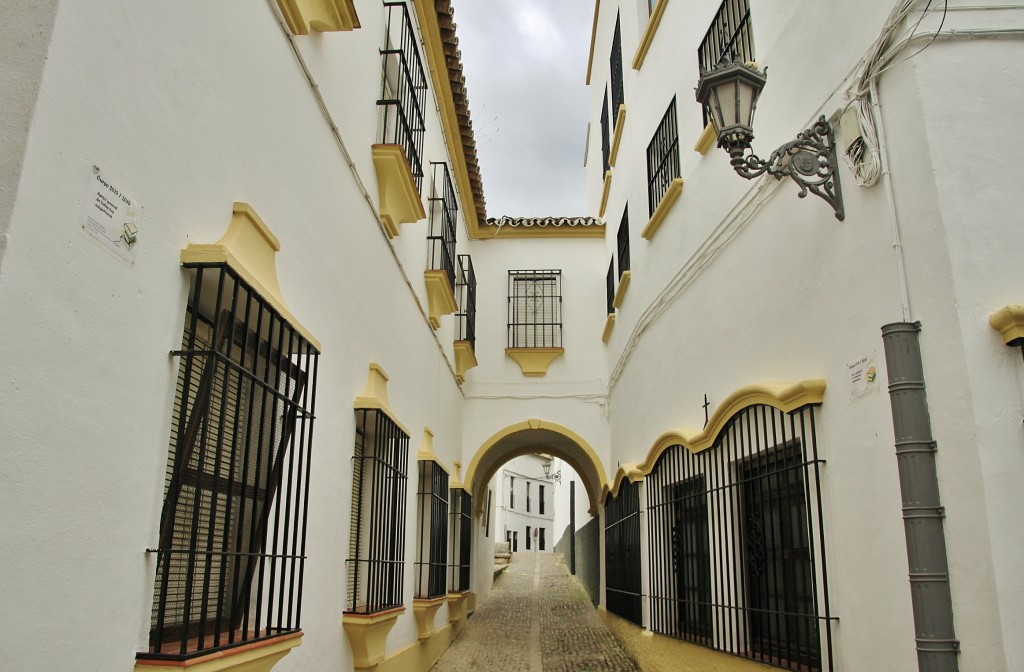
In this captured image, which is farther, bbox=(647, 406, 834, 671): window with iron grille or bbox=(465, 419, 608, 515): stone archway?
bbox=(465, 419, 608, 515): stone archway

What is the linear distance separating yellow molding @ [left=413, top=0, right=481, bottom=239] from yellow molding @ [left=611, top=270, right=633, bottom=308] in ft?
9.30

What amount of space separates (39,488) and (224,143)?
6.13 feet

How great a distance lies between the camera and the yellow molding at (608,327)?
40.0ft

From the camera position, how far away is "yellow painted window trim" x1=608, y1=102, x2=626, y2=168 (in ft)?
36.1

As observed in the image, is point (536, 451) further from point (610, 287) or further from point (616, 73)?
point (616, 73)

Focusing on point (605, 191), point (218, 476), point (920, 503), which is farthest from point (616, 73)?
point (218, 476)

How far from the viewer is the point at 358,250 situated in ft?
20.3

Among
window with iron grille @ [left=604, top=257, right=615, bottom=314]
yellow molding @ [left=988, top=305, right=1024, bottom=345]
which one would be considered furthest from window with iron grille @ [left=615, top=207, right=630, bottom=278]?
yellow molding @ [left=988, top=305, right=1024, bottom=345]

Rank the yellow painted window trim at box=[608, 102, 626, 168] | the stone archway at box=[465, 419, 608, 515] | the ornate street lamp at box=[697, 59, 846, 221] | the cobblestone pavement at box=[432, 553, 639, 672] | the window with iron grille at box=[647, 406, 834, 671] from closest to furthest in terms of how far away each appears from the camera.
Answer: the ornate street lamp at box=[697, 59, 846, 221] → the window with iron grille at box=[647, 406, 834, 671] → the cobblestone pavement at box=[432, 553, 639, 672] → the yellow painted window trim at box=[608, 102, 626, 168] → the stone archway at box=[465, 419, 608, 515]

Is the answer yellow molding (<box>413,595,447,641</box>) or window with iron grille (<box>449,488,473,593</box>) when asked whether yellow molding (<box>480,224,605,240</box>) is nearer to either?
window with iron grille (<box>449,488,473,593</box>)

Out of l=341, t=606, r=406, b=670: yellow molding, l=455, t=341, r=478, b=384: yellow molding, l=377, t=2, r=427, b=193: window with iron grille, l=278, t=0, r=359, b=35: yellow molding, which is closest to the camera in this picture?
l=278, t=0, r=359, b=35: yellow molding

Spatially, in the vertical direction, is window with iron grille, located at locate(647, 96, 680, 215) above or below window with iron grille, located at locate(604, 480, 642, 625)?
→ above

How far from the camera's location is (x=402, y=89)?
6961 mm

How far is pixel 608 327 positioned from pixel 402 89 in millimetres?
6406
